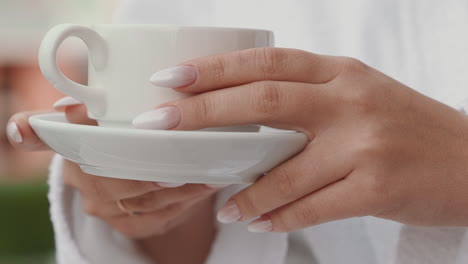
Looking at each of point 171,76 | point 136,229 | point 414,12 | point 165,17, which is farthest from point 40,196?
point 171,76

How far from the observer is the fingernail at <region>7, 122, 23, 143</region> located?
1.98ft

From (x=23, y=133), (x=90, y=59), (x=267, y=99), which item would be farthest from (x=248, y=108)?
(x=23, y=133)

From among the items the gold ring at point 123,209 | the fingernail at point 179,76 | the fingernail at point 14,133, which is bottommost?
the gold ring at point 123,209

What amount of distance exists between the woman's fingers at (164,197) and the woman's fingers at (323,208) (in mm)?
131

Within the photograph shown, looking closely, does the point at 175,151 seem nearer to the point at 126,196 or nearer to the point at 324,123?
the point at 324,123

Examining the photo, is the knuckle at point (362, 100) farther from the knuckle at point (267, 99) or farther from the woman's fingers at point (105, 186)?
the woman's fingers at point (105, 186)

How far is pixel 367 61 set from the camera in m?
0.86

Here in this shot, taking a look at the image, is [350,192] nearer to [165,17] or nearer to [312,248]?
[312,248]

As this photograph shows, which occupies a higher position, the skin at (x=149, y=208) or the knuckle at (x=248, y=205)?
the knuckle at (x=248, y=205)

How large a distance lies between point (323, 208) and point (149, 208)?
27cm

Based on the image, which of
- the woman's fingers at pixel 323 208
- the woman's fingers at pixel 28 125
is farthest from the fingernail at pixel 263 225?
the woman's fingers at pixel 28 125

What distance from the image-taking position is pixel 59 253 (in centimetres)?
81

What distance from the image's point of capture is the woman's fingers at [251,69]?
461mm

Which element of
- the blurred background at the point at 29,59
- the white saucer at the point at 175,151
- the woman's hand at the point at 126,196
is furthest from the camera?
the blurred background at the point at 29,59
